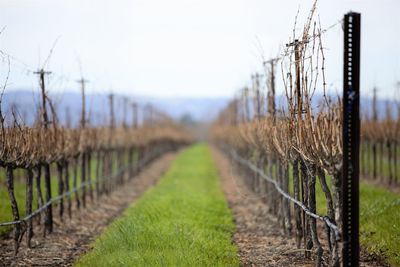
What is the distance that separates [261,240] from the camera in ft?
40.1

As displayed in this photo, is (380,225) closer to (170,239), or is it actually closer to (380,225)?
(380,225)

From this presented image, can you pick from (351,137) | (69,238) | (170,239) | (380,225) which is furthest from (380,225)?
(69,238)

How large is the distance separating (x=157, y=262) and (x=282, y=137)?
3.69 metres

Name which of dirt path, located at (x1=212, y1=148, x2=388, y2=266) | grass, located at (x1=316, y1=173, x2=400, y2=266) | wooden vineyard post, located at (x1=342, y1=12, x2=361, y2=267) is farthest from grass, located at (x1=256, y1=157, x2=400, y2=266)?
wooden vineyard post, located at (x1=342, y1=12, x2=361, y2=267)

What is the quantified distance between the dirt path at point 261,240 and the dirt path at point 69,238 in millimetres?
3584

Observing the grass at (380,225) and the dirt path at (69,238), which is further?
the dirt path at (69,238)

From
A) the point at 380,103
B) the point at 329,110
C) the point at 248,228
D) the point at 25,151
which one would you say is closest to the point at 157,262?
the point at 329,110

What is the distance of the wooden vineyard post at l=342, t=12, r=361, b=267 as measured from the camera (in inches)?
283

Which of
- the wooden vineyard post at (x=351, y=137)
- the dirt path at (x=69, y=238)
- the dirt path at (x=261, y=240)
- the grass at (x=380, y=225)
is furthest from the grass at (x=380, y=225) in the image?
→ the dirt path at (x=69, y=238)

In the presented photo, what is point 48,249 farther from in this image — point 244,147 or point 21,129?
point 244,147

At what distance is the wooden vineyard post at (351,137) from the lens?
718 cm

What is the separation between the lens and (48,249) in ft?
38.5

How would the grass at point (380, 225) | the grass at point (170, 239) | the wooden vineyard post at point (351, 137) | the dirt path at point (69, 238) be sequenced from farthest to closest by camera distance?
the dirt path at point (69, 238), the grass at point (380, 225), the grass at point (170, 239), the wooden vineyard post at point (351, 137)

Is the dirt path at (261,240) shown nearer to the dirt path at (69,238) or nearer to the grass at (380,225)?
the grass at (380,225)
